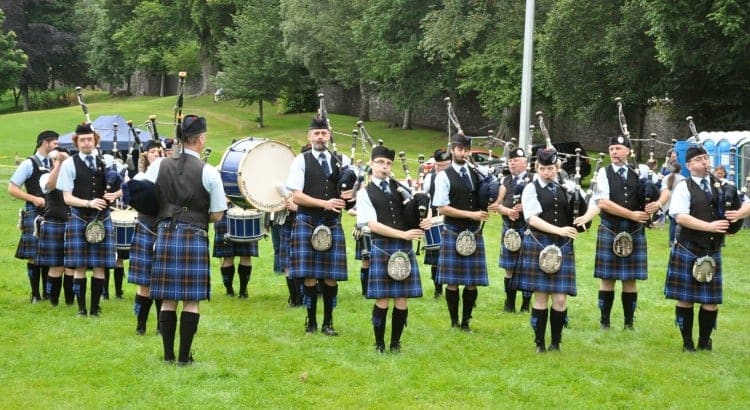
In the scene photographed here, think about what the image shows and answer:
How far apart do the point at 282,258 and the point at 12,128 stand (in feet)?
121

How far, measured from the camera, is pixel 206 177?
21.8 feet

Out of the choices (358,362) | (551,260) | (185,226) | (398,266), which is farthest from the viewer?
(551,260)

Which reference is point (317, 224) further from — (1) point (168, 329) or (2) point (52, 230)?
(2) point (52, 230)

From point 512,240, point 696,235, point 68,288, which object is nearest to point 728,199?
point 696,235

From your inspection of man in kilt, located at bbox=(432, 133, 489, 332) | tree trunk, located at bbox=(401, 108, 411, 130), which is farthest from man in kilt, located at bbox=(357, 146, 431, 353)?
tree trunk, located at bbox=(401, 108, 411, 130)

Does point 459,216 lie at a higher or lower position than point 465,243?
higher

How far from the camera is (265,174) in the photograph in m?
9.55

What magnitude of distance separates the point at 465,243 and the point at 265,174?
2253 mm

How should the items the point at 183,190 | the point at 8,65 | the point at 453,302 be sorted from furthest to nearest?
the point at 8,65
the point at 453,302
the point at 183,190

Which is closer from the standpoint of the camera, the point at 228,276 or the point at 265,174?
the point at 265,174

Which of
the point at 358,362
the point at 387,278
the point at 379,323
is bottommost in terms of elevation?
the point at 358,362

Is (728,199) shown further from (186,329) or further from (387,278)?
(186,329)

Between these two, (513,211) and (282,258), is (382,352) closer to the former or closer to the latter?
(513,211)

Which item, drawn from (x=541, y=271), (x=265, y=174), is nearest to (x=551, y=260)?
(x=541, y=271)
